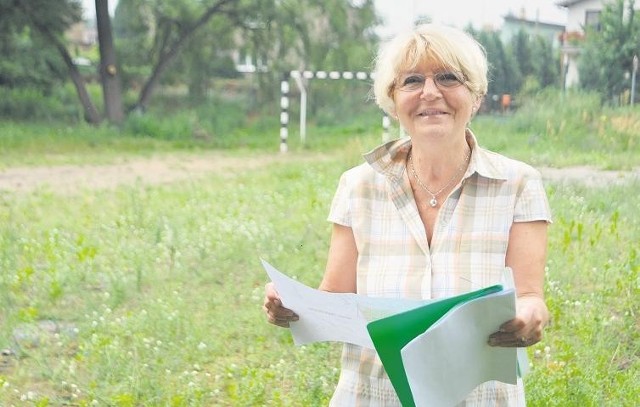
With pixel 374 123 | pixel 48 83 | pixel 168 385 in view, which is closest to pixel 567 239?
pixel 168 385

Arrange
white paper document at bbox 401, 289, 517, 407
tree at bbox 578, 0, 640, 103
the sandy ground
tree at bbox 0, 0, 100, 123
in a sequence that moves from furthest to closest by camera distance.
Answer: tree at bbox 0, 0, 100, 123, tree at bbox 578, 0, 640, 103, the sandy ground, white paper document at bbox 401, 289, 517, 407

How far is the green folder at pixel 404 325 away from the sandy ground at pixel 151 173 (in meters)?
7.04

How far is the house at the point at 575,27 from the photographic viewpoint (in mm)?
11836

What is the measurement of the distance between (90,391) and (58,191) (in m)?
6.37

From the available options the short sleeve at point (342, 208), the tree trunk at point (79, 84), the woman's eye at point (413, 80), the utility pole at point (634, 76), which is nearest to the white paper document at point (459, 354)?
the short sleeve at point (342, 208)

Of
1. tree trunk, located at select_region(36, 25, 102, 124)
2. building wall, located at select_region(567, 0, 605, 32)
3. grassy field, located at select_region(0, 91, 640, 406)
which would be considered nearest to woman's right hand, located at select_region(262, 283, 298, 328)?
grassy field, located at select_region(0, 91, 640, 406)

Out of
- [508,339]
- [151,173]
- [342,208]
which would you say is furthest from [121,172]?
[508,339]

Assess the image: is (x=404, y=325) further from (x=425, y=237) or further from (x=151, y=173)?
(x=151, y=173)

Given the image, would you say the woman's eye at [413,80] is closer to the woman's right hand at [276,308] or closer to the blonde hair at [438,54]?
the blonde hair at [438,54]

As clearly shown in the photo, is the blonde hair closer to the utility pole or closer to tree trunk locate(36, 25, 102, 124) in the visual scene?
the utility pole

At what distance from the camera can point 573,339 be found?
438cm

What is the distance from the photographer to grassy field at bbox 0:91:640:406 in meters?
4.00

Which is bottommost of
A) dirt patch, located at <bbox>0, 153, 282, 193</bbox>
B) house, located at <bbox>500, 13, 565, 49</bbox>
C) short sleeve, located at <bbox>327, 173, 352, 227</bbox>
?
dirt patch, located at <bbox>0, 153, 282, 193</bbox>

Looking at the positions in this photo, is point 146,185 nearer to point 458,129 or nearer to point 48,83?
point 458,129
